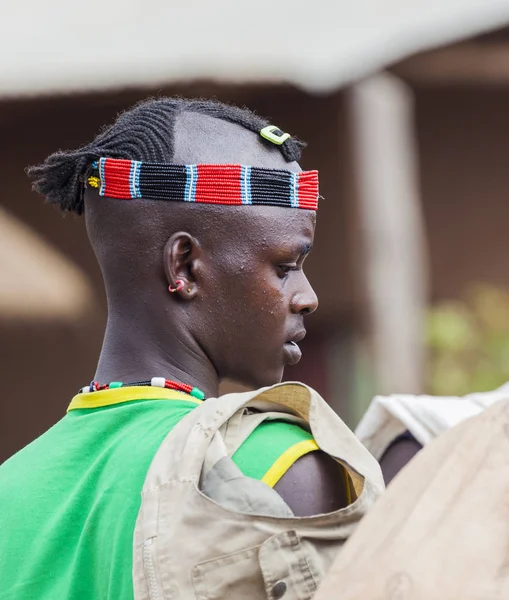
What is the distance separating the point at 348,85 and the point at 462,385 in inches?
79.5

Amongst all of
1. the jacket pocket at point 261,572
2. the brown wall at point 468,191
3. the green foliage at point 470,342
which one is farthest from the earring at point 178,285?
the brown wall at point 468,191

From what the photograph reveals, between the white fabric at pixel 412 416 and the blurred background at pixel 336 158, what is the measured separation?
333 centimetres

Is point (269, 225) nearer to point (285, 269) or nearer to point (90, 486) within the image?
point (285, 269)

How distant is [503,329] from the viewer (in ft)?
21.9

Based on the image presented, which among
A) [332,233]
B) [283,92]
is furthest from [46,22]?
[332,233]

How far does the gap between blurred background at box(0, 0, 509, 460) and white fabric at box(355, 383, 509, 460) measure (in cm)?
333

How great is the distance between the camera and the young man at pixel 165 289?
1.69 meters

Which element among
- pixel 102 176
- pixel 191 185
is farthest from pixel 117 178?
pixel 191 185

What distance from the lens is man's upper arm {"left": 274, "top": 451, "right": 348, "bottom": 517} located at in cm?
147

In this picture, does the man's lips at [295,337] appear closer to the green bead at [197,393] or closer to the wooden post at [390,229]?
the green bead at [197,393]

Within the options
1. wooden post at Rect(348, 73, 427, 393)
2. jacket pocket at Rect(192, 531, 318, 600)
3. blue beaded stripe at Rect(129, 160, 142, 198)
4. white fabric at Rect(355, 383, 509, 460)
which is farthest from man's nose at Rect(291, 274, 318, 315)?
wooden post at Rect(348, 73, 427, 393)

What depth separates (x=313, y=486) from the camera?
4.90 ft

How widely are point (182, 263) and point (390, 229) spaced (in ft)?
16.3

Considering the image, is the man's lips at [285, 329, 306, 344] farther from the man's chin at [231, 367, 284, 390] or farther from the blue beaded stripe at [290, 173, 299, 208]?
the blue beaded stripe at [290, 173, 299, 208]
